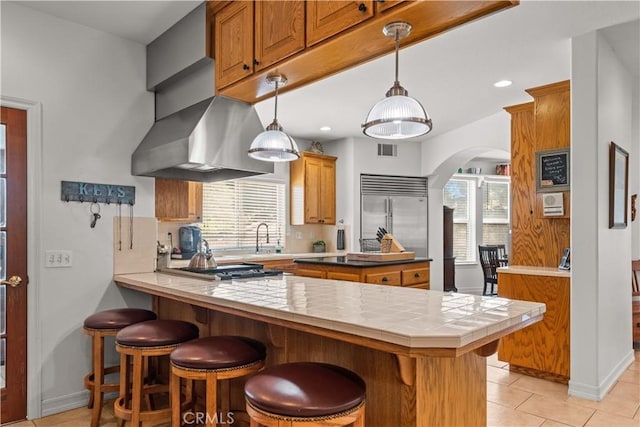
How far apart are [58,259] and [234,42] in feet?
6.27

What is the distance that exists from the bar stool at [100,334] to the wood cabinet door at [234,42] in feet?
5.43

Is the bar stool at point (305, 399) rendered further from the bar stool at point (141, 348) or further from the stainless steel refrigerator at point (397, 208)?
the stainless steel refrigerator at point (397, 208)

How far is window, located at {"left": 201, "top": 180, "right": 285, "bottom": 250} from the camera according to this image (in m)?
5.58

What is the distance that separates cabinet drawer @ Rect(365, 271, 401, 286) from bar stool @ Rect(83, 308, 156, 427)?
194 centimetres

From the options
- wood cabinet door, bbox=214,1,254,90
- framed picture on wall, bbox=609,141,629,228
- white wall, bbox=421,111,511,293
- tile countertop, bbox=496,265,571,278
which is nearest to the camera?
wood cabinet door, bbox=214,1,254,90

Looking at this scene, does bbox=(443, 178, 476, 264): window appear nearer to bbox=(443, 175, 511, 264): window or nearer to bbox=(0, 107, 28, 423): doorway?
bbox=(443, 175, 511, 264): window

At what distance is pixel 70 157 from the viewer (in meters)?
2.99

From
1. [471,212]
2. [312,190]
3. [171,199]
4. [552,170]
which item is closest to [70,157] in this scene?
[171,199]

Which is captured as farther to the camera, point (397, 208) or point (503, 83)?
point (397, 208)

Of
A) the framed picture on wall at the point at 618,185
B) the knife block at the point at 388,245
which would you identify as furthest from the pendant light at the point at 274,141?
the framed picture on wall at the point at 618,185

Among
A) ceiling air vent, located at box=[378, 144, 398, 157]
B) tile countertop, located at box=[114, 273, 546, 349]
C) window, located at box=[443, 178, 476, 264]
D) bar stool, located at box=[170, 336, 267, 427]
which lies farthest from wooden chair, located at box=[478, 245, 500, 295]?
bar stool, located at box=[170, 336, 267, 427]

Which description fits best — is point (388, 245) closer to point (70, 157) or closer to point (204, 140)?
point (204, 140)

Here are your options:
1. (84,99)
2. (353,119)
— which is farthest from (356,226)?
(84,99)

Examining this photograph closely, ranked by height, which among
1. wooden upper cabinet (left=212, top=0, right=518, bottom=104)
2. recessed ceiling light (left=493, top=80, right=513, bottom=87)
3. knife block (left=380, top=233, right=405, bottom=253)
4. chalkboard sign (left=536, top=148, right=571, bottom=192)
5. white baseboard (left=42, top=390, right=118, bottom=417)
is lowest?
white baseboard (left=42, top=390, right=118, bottom=417)
